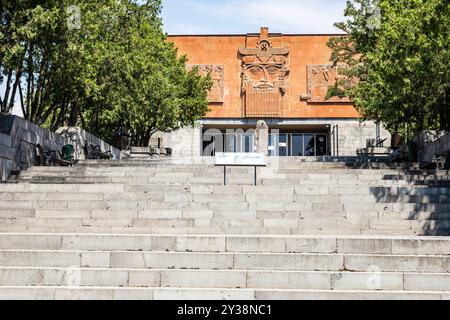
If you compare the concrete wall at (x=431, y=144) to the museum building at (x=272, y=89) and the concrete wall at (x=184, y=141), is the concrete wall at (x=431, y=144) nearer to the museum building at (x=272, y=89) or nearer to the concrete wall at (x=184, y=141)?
the museum building at (x=272, y=89)

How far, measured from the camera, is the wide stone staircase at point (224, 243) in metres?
8.40

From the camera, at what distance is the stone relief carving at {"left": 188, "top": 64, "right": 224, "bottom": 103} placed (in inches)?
1837

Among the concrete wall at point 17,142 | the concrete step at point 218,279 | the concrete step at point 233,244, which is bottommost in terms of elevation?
the concrete step at point 218,279

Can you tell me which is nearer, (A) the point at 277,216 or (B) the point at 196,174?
(A) the point at 277,216

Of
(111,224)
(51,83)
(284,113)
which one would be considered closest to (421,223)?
(111,224)

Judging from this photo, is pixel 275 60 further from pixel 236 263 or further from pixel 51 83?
pixel 236 263

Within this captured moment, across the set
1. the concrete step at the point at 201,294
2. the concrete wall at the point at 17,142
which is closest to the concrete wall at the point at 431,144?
the concrete step at the point at 201,294

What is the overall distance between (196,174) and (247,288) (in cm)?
851

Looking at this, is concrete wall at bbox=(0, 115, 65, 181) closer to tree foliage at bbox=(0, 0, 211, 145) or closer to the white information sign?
tree foliage at bbox=(0, 0, 211, 145)

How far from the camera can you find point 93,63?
2142cm

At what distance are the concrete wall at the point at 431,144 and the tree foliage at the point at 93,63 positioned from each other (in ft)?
37.8

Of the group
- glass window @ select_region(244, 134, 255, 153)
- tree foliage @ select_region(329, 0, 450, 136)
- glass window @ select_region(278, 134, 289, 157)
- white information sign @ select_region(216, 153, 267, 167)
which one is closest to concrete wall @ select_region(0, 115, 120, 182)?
white information sign @ select_region(216, 153, 267, 167)

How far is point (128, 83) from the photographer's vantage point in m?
24.9

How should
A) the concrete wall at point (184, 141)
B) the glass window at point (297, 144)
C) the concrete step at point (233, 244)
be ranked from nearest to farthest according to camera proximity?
the concrete step at point (233, 244)
the concrete wall at point (184, 141)
the glass window at point (297, 144)
